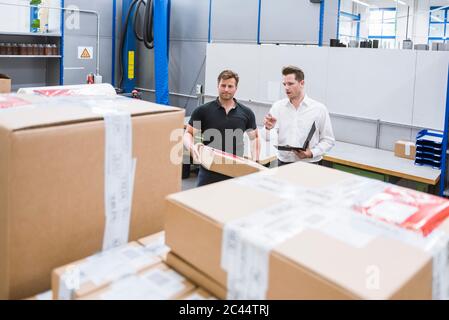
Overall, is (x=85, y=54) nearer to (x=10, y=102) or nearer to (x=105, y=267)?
(x=10, y=102)

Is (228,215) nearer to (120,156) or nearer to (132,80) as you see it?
(120,156)

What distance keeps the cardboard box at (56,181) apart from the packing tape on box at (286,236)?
1.11 ft

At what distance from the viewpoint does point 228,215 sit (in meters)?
0.78

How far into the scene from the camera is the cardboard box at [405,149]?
12.6ft

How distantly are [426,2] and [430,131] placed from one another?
854 cm

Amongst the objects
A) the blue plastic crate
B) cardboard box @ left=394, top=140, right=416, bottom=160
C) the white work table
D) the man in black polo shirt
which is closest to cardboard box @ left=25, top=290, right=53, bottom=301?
the man in black polo shirt

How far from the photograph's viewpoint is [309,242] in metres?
0.70

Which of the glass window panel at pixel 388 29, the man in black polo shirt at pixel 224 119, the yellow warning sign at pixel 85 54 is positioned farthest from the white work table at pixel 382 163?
the glass window panel at pixel 388 29

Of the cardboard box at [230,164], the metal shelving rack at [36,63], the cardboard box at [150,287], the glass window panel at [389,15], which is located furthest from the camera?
the glass window panel at [389,15]

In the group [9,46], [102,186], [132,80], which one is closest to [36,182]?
[102,186]

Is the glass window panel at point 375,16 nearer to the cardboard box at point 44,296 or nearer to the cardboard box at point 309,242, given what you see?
the cardboard box at point 309,242

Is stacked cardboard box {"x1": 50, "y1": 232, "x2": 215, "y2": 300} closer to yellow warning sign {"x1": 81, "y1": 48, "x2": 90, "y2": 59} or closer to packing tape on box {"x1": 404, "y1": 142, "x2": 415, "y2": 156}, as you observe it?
packing tape on box {"x1": 404, "y1": 142, "x2": 415, "y2": 156}

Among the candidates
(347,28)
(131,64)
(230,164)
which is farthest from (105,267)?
(347,28)

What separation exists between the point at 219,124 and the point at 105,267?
2.34 meters
